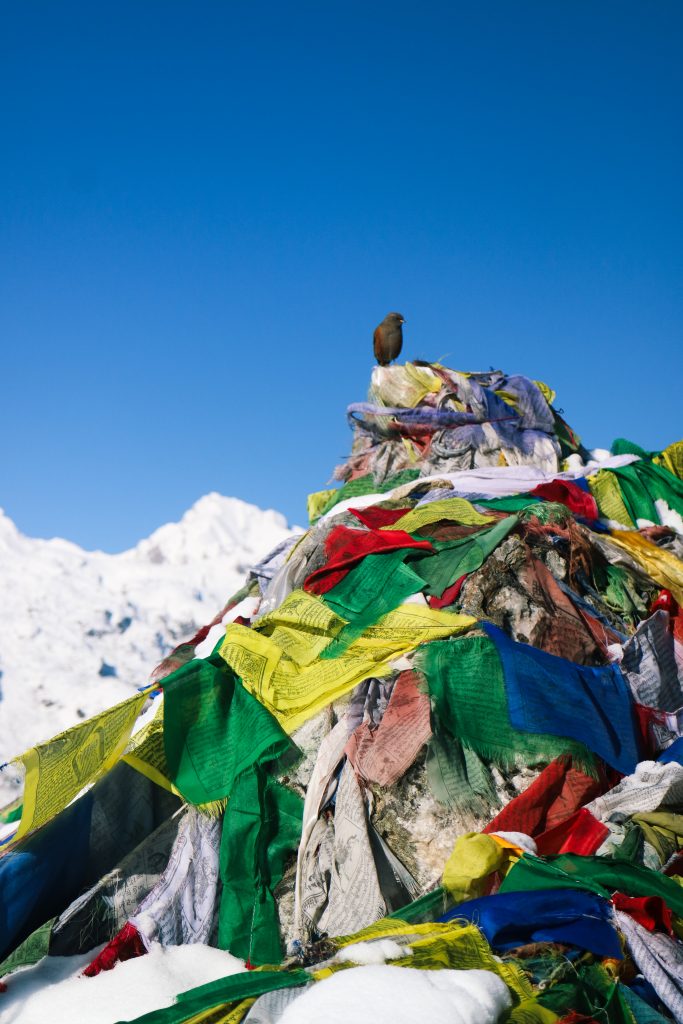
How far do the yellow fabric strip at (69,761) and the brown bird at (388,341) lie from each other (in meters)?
6.39

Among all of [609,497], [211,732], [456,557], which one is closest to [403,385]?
Result: [609,497]

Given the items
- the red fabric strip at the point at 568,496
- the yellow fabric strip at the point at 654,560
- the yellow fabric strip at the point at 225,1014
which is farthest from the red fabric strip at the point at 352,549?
the yellow fabric strip at the point at 225,1014

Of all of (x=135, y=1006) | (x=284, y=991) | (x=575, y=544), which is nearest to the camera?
(x=284, y=991)

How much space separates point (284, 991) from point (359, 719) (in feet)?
5.73

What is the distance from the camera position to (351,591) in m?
5.48

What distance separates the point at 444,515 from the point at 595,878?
3.06m

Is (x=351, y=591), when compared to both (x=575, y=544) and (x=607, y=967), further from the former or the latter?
(x=607, y=967)

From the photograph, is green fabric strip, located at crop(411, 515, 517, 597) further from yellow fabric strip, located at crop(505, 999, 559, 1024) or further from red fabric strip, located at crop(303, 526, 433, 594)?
yellow fabric strip, located at crop(505, 999, 559, 1024)

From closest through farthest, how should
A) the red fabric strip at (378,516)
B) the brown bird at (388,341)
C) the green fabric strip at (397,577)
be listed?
1. the green fabric strip at (397,577)
2. the red fabric strip at (378,516)
3. the brown bird at (388,341)

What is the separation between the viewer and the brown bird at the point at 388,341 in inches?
405

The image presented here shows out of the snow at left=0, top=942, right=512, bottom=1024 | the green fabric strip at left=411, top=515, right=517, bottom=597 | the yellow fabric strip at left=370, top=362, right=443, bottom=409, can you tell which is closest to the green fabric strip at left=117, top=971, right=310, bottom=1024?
the snow at left=0, top=942, right=512, bottom=1024

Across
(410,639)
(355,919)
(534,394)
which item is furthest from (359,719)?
(534,394)

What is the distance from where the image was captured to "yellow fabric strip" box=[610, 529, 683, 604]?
5.71 m

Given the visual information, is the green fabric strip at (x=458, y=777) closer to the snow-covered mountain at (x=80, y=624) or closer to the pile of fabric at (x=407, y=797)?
the pile of fabric at (x=407, y=797)
